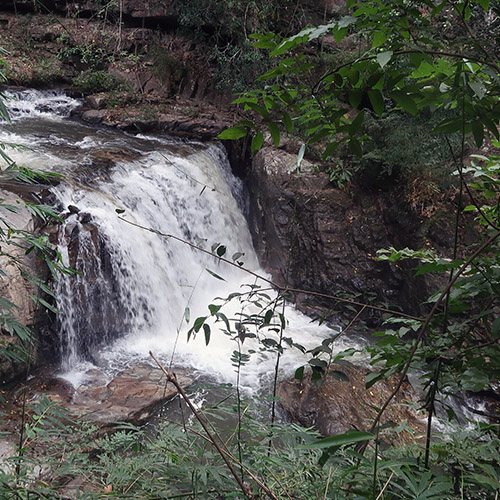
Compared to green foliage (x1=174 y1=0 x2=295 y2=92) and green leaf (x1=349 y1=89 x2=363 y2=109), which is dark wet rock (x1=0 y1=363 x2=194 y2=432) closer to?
green leaf (x1=349 y1=89 x2=363 y2=109)

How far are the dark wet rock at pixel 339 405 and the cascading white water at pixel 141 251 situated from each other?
0.43 meters

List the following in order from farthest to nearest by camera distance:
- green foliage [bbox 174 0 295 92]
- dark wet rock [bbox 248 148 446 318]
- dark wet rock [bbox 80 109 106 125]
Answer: green foliage [bbox 174 0 295 92] → dark wet rock [bbox 80 109 106 125] → dark wet rock [bbox 248 148 446 318]

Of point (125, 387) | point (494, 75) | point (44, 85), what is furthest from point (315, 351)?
point (44, 85)

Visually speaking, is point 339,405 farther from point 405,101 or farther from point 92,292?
point 405,101

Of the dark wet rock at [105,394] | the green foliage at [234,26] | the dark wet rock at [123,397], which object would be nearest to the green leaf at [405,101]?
the dark wet rock at [123,397]

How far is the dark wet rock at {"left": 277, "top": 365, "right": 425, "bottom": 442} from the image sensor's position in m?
4.20

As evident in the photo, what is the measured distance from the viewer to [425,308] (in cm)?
593

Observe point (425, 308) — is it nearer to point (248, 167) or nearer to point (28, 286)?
point (248, 167)

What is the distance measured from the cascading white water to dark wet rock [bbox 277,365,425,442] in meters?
0.43

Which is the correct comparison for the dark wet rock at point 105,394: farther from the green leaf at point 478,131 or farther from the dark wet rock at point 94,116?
the dark wet rock at point 94,116

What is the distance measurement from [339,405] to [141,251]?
11.4 ft

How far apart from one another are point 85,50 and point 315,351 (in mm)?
11607

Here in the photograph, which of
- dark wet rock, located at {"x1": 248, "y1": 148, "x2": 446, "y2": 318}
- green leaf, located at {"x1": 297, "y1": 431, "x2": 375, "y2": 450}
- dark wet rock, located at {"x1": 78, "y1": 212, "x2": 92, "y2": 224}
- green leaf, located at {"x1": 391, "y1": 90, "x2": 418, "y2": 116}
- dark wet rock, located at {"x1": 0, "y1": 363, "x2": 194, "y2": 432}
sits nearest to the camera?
green leaf, located at {"x1": 297, "y1": 431, "x2": 375, "y2": 450}

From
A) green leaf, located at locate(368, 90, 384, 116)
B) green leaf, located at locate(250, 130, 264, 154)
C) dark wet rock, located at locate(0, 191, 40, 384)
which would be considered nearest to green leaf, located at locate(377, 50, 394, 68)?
green leaf, located at locate(368, 90, 384, 116)
